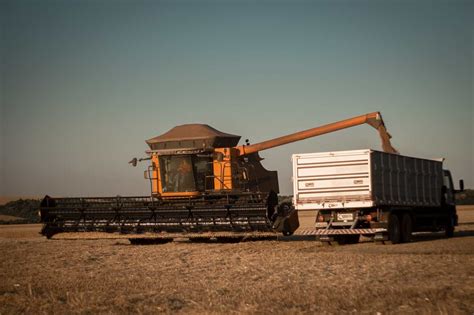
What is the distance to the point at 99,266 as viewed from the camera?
654 inches

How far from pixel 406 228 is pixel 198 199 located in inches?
278

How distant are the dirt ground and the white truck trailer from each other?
1227mm

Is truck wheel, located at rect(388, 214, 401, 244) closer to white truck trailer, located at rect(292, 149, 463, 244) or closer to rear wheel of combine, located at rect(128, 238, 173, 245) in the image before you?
white truck trailer, located at rect(292, 149, 463, 244)

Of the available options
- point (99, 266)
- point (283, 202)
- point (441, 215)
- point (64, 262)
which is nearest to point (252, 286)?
point (99, 266)

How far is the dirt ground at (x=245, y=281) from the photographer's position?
1012cm

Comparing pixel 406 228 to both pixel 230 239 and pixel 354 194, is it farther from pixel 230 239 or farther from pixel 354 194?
pixel 230 239

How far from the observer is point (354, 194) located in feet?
68.9

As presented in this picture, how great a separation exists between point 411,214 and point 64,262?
1131cm

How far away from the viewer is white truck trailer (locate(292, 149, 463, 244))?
824 inches

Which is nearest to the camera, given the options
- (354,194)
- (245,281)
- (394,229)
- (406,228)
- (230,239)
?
(245,281)

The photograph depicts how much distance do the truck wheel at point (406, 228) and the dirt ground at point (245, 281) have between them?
248cm

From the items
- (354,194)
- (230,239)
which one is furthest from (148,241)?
(354,194)

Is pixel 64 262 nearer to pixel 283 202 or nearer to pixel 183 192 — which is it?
pixel 283 202

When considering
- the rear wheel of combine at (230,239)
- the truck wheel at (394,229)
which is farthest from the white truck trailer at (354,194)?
the rear wheel of combine at (230,239)
